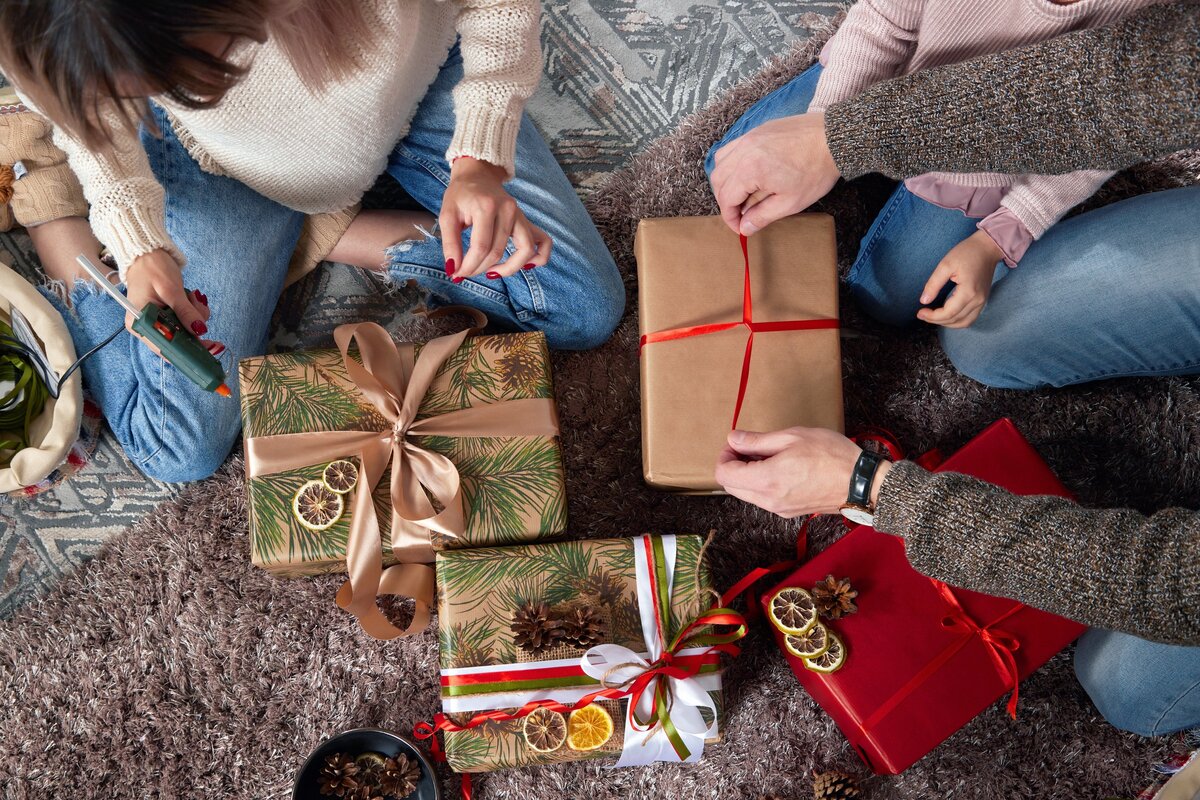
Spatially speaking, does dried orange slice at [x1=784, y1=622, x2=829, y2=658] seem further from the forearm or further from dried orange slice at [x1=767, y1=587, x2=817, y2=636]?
the forearm

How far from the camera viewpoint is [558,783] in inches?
41.6

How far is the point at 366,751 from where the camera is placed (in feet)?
3.28

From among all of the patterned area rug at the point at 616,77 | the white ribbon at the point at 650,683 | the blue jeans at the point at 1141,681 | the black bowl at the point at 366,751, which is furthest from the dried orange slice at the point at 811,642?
the patterned area rug at the point at 616,77

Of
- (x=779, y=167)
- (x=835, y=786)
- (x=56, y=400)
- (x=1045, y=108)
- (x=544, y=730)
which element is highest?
(x=1045, y=108)

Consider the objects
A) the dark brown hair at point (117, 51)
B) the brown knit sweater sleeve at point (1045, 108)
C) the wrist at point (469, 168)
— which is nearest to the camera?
the dark brown hair at point (117, 51)

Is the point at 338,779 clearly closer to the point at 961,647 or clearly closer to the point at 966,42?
the point at 961,647

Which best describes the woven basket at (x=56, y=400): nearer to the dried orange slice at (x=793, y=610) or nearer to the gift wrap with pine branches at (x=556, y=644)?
the gift wrap with pine branches at (x=556, y=644)

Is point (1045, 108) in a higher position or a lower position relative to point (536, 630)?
higher

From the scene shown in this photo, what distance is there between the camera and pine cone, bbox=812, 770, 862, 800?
101 centimetres

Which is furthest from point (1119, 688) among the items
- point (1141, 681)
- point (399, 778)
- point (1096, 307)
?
point (399, 778)

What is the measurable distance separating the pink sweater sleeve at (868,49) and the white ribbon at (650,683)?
0.58m

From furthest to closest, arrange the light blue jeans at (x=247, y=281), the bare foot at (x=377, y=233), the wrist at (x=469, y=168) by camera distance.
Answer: the bare foot at (x=377, y=233) → the light blue jeans at (x=247, y=281) → the wrist at (x=469, y=168)

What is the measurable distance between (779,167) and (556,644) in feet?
1.96

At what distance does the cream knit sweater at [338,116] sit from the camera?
33.4 inches
